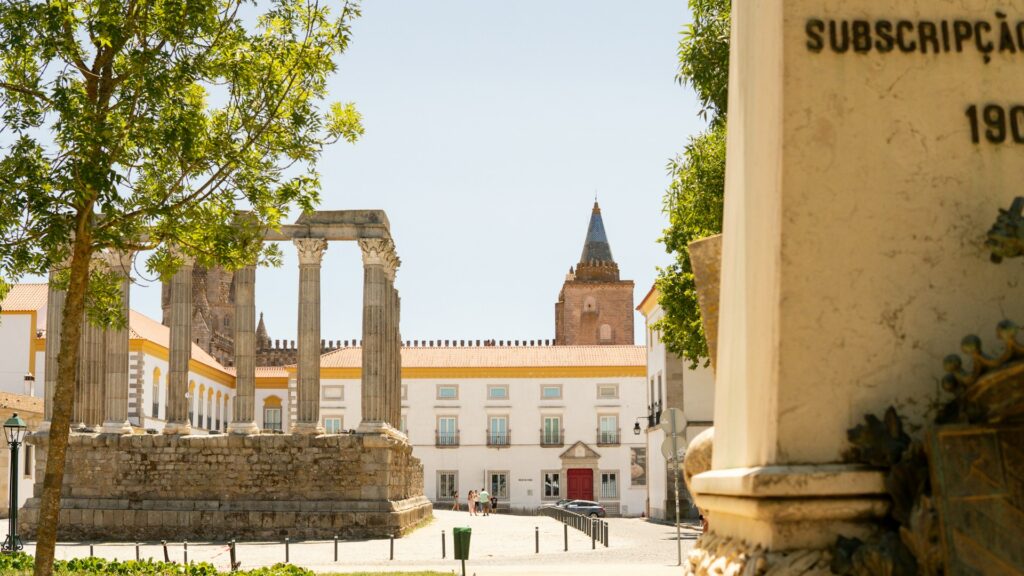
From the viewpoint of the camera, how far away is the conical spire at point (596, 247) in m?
81.9

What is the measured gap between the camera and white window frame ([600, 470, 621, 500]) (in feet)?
195

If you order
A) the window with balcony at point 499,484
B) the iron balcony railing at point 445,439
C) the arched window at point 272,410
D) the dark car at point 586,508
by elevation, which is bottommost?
the dark car at point 586,508

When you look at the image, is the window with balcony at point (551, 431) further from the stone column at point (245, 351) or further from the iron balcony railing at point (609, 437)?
the stone column at point (245, 351)

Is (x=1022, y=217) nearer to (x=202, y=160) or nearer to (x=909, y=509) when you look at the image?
(x=909, y=509)

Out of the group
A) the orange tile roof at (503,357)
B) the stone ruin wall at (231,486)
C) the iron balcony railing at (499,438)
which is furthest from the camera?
the orange tile roof at (503,357)

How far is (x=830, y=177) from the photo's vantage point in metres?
3.39

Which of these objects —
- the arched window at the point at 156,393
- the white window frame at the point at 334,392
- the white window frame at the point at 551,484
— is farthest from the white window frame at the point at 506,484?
the arched window at the point at 156,393

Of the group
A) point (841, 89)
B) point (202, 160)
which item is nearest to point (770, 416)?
point (841, 89)

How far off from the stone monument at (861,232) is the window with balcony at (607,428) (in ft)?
189

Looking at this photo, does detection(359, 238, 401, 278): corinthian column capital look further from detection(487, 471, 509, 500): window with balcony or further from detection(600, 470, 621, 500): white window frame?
detection(600, 470, 621, 500): white window frame

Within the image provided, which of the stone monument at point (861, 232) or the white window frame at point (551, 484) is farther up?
the stone monument at point (861, 232)

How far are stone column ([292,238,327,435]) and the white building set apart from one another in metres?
10.0

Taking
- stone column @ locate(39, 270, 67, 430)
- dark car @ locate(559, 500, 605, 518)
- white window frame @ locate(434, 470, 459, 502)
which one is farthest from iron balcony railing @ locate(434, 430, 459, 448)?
stone column @ locate(39, 270, 67, 430)

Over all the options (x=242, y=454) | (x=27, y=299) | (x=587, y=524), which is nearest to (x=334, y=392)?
(x=27, y=299)
